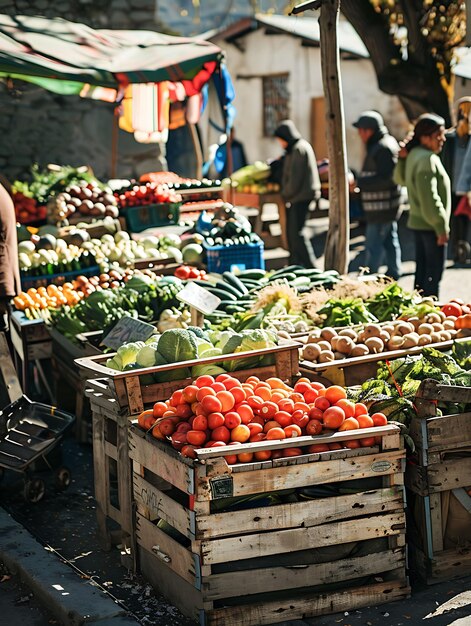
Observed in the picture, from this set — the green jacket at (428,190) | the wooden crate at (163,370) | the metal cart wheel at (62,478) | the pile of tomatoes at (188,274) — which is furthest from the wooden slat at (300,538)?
the green jacket at (428,190)

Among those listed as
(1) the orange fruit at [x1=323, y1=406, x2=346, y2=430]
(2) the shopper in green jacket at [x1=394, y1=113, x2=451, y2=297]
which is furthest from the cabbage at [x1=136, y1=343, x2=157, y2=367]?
(2) the shopper in green jacket at [x1=394, y1=113, x2=451, y2=297]

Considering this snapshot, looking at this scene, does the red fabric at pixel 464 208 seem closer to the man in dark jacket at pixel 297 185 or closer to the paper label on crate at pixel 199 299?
the man in dark jacket at pixel 297 185

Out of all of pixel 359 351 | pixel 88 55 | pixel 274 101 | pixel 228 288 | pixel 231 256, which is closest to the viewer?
pixel 359 351

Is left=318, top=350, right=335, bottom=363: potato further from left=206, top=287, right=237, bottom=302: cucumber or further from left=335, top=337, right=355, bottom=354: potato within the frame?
left=206, top=287, right=237, bottom=302: cucumber

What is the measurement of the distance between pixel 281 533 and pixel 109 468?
1.45 m

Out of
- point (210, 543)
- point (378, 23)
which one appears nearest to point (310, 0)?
point (210, 543)

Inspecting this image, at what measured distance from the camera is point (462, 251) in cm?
1346

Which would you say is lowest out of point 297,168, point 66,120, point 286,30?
point 297,168

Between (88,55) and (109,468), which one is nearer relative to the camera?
(109,468)

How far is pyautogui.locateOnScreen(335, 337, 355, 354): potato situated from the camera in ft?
20.0

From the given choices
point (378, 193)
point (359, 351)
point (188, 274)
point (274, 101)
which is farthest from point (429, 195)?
point (274, 101)

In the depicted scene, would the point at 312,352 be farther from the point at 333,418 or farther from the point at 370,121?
the point at 370,121

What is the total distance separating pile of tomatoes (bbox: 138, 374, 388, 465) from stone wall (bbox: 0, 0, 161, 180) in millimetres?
11052

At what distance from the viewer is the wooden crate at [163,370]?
5.22 meters
